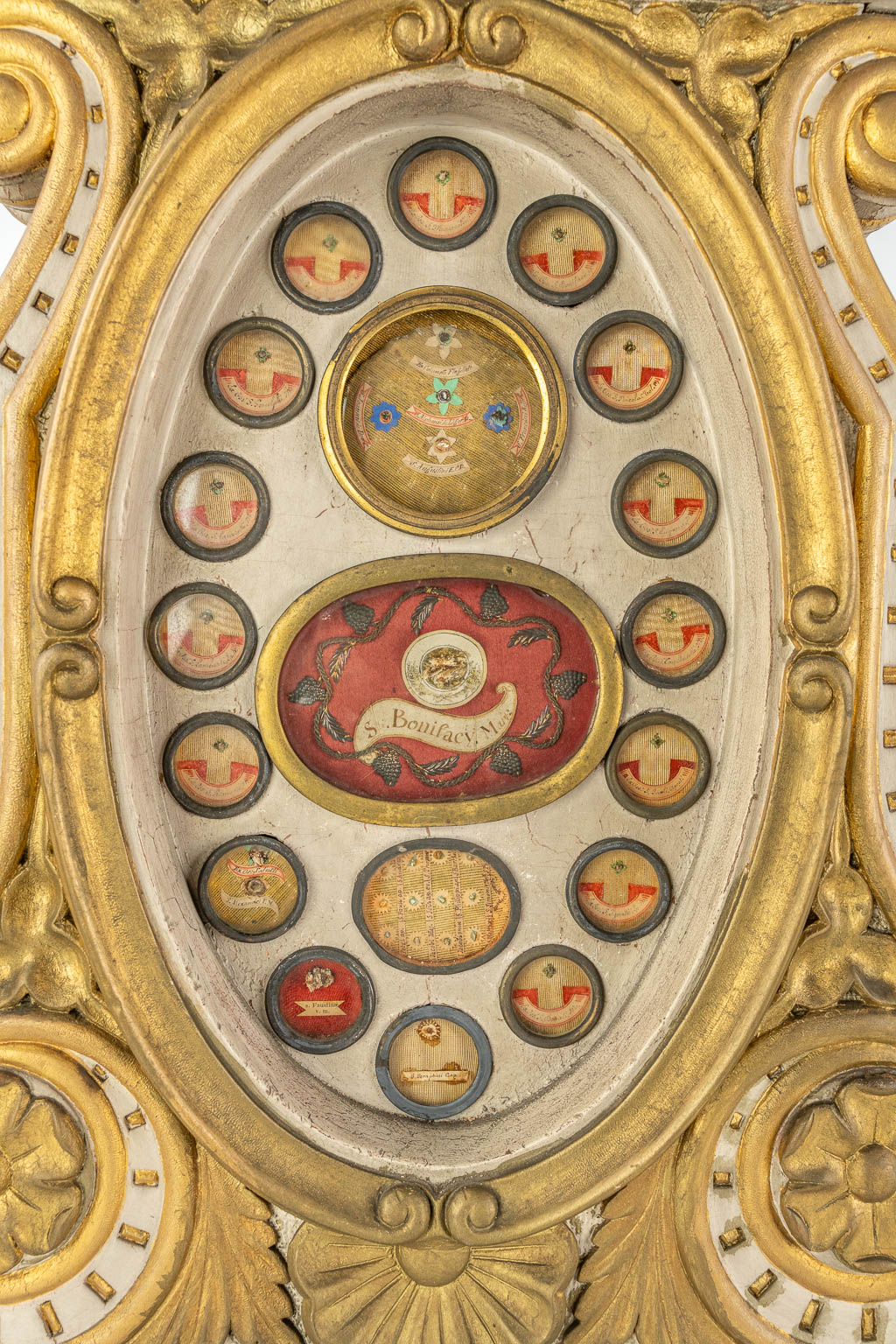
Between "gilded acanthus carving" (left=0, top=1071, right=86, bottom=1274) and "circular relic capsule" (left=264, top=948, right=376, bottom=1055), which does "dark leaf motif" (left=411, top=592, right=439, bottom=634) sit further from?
"gilded acanthus carving" (left=0, top=1071, right=86, bottom=1274)

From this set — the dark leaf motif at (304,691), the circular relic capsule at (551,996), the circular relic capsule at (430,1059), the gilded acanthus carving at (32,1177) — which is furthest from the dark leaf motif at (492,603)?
the gilded acanthus carving at (32,1177)

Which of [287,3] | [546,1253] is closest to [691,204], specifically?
[287,3]

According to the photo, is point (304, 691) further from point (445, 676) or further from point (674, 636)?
point (674, 636)

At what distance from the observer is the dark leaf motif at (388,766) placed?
7.64ft

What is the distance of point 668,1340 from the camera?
2.27 m

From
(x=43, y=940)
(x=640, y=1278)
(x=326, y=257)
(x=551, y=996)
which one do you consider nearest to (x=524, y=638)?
(x=551, y=996)

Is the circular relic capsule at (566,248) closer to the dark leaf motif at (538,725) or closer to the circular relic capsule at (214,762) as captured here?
the dark leaf motif at (538,725)

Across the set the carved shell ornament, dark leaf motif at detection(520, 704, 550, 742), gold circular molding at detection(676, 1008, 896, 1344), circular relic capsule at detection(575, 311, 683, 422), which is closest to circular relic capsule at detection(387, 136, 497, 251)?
the carved shell ornament

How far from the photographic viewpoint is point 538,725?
7.68ft

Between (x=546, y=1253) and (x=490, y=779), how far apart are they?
0.91 meters

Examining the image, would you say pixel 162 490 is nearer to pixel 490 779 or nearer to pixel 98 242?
pixel 98 242

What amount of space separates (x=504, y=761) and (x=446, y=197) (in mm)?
1103

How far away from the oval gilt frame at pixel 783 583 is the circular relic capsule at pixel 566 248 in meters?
0.16

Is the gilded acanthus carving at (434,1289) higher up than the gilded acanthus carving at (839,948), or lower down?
lower down
